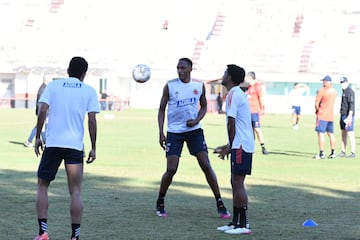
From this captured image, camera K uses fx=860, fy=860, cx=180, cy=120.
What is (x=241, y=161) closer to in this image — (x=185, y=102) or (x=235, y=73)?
(x=235, y=73)

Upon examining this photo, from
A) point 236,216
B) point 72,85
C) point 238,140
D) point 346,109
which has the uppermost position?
point 72,85

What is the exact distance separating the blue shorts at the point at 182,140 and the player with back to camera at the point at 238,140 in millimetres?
1322

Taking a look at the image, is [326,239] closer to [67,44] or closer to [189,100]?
[189,100]

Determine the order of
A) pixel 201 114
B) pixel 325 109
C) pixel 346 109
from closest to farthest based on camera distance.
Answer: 1. pixel 201 114
2. pixel 325 109
3. pixel 346 109

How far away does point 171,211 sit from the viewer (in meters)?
11.7

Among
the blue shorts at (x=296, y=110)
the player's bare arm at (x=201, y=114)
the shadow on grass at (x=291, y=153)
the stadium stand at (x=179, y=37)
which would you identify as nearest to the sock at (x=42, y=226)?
the player's bare arm at (x=201, y=114)

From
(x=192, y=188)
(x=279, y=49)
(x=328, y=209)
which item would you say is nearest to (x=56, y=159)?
A: (x=328, y=209)

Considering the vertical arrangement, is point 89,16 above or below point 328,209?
above

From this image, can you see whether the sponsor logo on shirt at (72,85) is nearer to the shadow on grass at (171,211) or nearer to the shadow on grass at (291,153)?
the shadow on grass at (171,211)

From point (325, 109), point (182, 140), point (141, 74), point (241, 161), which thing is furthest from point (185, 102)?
point (141, 74)

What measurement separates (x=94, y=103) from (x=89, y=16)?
211 feet

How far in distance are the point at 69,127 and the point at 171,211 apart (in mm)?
3149

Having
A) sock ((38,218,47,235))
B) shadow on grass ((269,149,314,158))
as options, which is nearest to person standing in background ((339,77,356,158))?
shadow on grass ((269,149,314,158))

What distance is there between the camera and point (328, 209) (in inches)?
477
